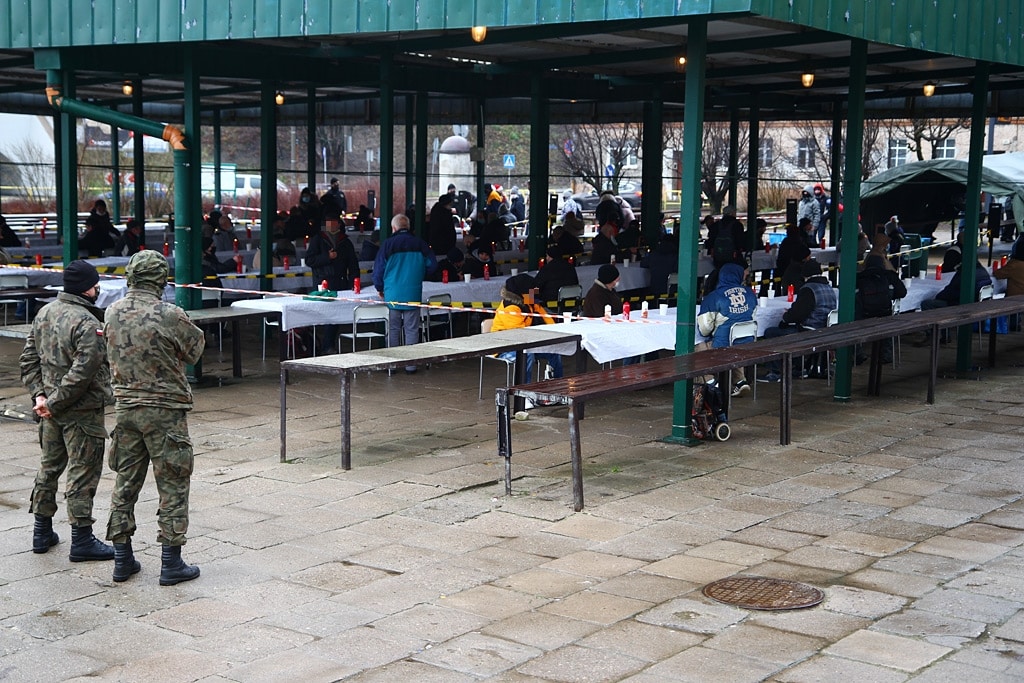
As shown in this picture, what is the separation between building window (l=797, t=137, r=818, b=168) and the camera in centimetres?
5069

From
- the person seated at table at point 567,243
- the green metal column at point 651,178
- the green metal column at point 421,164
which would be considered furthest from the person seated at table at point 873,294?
the green metal column at point 421,164

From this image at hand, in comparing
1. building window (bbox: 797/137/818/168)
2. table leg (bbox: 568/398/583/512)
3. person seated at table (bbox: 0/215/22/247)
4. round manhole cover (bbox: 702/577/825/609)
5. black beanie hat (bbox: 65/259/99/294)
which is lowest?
round manhole cover (bbox: 702/577/825/609)

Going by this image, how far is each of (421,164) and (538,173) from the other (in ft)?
18.2

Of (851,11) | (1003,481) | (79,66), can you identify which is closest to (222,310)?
(79,66)

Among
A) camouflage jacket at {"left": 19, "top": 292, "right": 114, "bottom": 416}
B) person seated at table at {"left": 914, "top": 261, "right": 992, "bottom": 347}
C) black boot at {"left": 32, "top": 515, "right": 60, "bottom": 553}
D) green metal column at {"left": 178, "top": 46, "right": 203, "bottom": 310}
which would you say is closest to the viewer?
camouflage jacket at {"left": 19, "top": 292, "right": 114, "bottom": 416}

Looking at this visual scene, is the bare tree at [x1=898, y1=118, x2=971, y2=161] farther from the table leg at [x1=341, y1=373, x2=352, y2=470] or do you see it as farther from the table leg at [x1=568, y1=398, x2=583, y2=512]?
the table leg at [x1=568, y1=398, x2=583, y2=512]

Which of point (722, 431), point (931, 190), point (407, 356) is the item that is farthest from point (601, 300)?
point (931, 190)

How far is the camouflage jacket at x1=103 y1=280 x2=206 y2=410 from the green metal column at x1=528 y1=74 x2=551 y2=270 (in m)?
11.3

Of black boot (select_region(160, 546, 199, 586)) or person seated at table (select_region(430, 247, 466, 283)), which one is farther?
person seated at table (select_region(430, 247, 466, 283))

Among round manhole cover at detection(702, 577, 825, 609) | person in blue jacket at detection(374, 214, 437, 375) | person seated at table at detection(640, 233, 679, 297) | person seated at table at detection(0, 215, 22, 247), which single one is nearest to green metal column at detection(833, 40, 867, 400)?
person in blue jacket at detection(374, 214, 437, 375)

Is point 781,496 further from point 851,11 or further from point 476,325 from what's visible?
point 476,325

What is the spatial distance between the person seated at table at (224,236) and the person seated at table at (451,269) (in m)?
4.78

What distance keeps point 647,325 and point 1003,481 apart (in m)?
3.72

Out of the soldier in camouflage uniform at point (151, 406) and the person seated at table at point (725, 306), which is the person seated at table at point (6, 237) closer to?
the person seated at table at point (725, 306)
